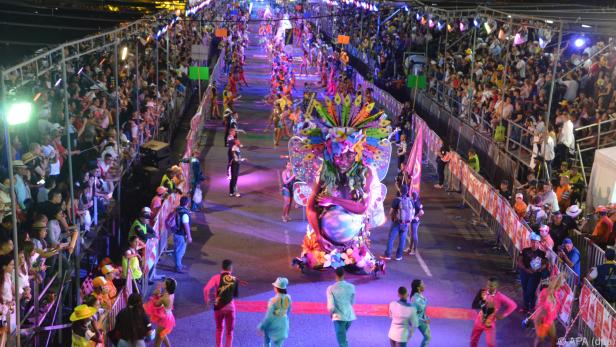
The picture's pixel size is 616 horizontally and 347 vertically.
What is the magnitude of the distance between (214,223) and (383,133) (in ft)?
16.4

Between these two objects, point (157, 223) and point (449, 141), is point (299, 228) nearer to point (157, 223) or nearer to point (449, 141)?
point (157, 223)

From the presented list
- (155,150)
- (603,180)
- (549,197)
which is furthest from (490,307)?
(155,150)

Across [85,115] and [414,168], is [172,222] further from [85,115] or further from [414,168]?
[85,115]

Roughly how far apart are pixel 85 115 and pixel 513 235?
439 inches

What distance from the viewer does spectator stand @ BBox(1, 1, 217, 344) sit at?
10031 mm

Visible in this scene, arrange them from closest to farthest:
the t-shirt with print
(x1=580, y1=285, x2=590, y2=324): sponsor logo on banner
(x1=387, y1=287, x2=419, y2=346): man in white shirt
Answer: (x1=387, y1=287, x2=419, y2=346): man in white shirt, the t-shirt with print, (x1=580, y1=285, x2=590, y2=324): sponsor logo on banner

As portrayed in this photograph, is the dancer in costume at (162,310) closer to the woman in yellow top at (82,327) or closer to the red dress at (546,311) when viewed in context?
the woman in yellow top at (82,327)

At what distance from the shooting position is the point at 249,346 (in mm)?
10445

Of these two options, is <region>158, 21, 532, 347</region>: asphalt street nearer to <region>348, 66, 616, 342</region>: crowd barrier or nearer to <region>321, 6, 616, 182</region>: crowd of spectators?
<region>348, 66, 616, 342</region>: crowd barrier

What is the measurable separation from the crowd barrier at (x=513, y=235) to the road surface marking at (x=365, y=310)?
1.58 meters

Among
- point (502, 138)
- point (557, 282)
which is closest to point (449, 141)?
point (502, 138)

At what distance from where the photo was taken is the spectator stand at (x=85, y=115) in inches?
395

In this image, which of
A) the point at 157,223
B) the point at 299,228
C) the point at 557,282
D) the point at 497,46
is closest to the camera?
the point at 557,282

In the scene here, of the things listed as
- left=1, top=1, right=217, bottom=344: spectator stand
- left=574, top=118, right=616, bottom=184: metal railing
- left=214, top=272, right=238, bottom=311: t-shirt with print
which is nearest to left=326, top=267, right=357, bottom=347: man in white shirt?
left=214, top=272, right=238, bottom=311: t-shirt with print
